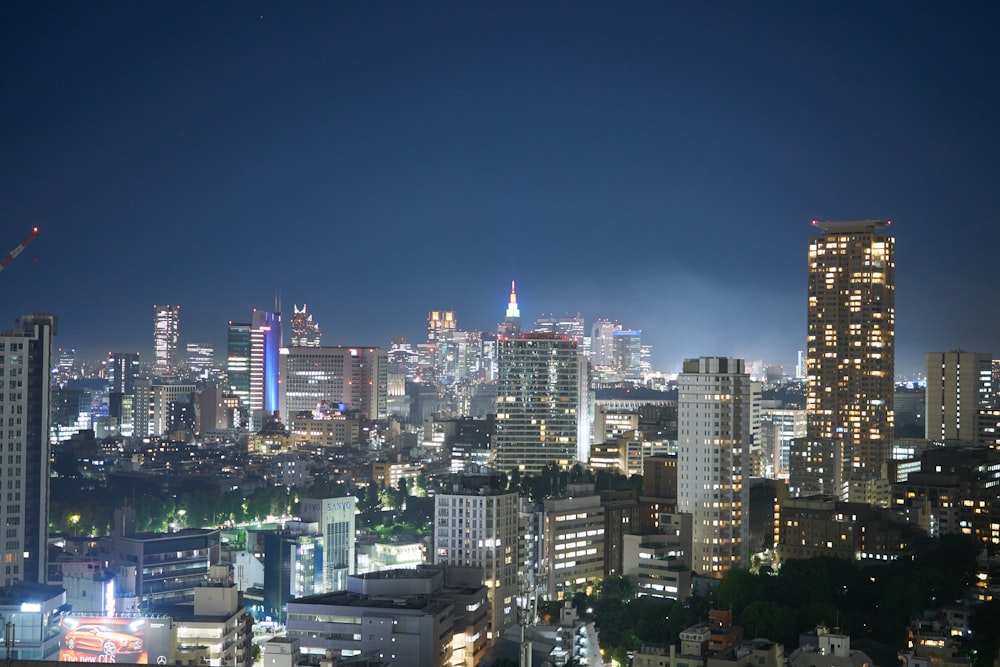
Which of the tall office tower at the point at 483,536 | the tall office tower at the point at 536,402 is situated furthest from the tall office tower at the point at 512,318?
the tall office tower at the point at 483,536

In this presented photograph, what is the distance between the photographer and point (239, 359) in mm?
53312

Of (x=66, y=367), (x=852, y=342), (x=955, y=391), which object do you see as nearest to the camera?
(x=852, y=342)

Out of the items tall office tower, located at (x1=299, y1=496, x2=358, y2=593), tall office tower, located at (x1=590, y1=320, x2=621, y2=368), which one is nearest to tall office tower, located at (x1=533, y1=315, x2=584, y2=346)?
tall office tower, located at (x1=590, y1=320, x2=621, y2=368)

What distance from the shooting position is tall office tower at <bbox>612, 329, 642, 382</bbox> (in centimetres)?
5075

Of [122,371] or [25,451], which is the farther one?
[122,371]

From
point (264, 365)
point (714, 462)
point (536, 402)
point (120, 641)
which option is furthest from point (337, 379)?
point (120, 641)

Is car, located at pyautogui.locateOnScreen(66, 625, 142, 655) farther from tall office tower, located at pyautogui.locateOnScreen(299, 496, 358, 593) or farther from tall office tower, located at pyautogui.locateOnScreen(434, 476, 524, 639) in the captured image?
tall office tower, located at pyautogui.locateOnScreen(299, 496, 358, 593)

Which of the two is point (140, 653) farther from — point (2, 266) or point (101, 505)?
point (101, 505)

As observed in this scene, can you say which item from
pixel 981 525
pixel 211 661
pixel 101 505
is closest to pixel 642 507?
pixel 981 525

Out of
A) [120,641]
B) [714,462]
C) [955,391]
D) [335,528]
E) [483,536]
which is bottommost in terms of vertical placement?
[120,641]

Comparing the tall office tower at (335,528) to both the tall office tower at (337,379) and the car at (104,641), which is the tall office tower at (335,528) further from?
the tall office tower at (337,379)

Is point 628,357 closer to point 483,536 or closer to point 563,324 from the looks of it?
point 563,324

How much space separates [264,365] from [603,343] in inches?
524

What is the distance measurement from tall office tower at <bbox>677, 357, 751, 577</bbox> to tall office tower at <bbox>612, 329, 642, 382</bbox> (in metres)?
29.3
